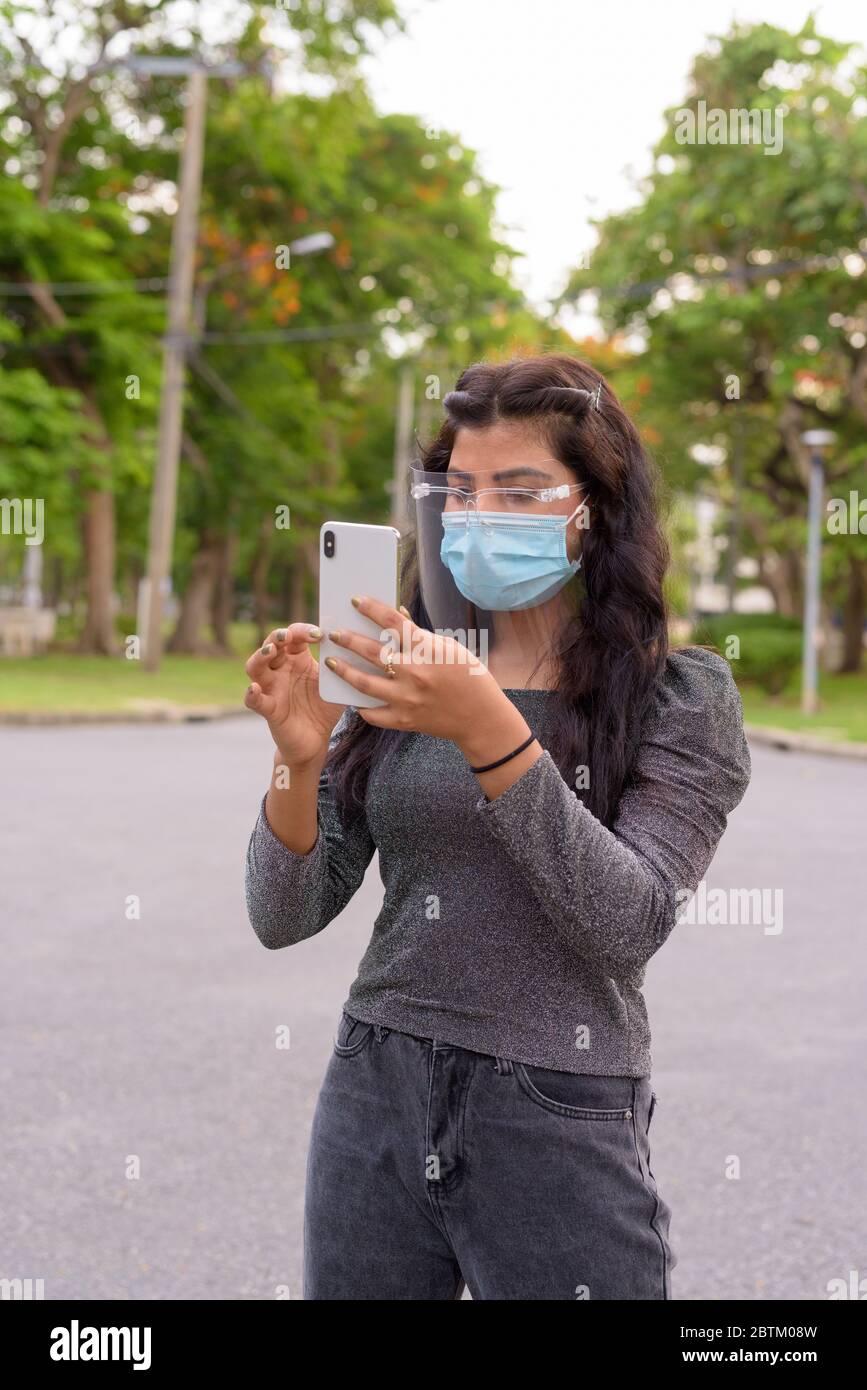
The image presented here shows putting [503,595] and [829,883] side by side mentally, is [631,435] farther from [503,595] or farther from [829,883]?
[829,883]

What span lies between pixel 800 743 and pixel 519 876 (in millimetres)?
16905

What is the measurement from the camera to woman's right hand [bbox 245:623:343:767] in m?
1.79

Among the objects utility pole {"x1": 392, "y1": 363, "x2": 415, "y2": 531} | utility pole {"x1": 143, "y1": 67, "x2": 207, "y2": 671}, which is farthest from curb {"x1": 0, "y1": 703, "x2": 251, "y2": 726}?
utility pole {"x1": 392, "y1": 363, "x2": 415, "y2": 531}

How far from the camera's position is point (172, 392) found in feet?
77.5

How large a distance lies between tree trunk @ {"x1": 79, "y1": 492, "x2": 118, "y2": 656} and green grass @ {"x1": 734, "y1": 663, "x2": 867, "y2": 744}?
12279 millimetres

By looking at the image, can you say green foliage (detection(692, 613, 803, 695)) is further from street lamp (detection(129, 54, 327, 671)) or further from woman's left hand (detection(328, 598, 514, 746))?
woman's left hand (detection(328, 598, 514, 746))

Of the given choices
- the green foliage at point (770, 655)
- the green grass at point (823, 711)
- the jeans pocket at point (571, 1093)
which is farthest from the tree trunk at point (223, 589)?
the jeans pocket at point (571, 1093)

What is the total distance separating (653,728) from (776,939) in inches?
227

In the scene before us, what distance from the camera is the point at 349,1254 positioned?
1849 mm

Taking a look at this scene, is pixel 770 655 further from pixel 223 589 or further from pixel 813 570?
pixel 223 589

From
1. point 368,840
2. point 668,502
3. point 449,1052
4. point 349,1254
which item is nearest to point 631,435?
point 668,502

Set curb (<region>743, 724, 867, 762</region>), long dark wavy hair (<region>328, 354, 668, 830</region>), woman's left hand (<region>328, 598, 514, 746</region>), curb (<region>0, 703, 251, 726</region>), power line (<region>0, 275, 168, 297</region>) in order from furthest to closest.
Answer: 1. power line (<region>0, 275, 168, 297</region>)
2. curb (<region>743, 724, 867, 762</region>)
3. curb (<region>0, 703, 251, 726</region>)
4. long dark wavy hair (<region>328, 354, 668, 830</region>)
5. woman's left hand (<region>328, 598, 514, 746</region>)

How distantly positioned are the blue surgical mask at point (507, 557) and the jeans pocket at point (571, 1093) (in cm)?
58

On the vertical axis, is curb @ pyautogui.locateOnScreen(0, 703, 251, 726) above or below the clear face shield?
below
